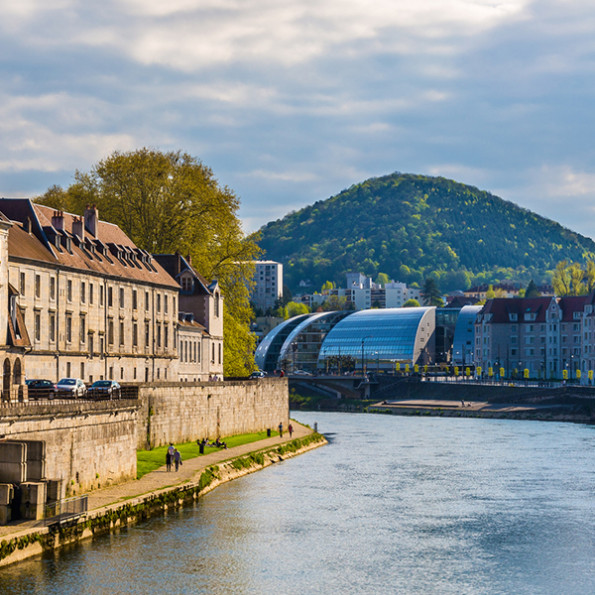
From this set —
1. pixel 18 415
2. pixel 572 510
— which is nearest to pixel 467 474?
pixel 572 510

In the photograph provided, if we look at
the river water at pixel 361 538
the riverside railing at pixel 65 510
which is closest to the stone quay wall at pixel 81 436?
the riverside railing at pixel 65 510

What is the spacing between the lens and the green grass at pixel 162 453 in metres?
62.7

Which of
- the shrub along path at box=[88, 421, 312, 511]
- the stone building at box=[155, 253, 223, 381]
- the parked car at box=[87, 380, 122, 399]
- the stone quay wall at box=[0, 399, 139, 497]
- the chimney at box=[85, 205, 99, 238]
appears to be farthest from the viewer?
the stone building at box=[155, 253, 223, 381]

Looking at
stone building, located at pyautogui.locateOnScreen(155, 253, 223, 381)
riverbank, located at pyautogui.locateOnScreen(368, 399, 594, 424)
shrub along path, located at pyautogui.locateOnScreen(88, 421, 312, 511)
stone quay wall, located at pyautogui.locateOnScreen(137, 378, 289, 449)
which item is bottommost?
riverbank, located at pyautogui.locateOnScreen(368, 399, 594, 424)

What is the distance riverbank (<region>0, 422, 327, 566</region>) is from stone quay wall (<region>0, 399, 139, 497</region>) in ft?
3.27

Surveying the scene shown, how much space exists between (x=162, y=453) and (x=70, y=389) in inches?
470

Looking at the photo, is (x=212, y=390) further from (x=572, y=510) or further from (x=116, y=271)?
(x=572, y=510)

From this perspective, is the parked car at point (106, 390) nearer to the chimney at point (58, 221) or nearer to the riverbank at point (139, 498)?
the riverbank at point (139, 498)

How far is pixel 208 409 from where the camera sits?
8256 centimetres

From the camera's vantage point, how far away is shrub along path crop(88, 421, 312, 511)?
167ft

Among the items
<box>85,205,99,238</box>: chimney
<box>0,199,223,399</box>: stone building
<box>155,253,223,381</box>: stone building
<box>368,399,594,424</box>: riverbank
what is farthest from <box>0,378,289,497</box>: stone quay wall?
<box>368,399,594,424</box>: riverbank

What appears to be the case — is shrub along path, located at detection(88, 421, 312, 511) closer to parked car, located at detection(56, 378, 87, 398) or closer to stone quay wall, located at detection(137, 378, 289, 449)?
stone quay wall, located at detection(137, 378, 289, 449)

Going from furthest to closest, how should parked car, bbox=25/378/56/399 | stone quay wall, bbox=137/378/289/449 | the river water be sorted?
stone quay wall, bbox=137/378/289/449 < parked car, bbox=25/378/56/399 < the river water

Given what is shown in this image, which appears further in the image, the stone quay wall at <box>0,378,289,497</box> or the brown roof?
the brown roof
